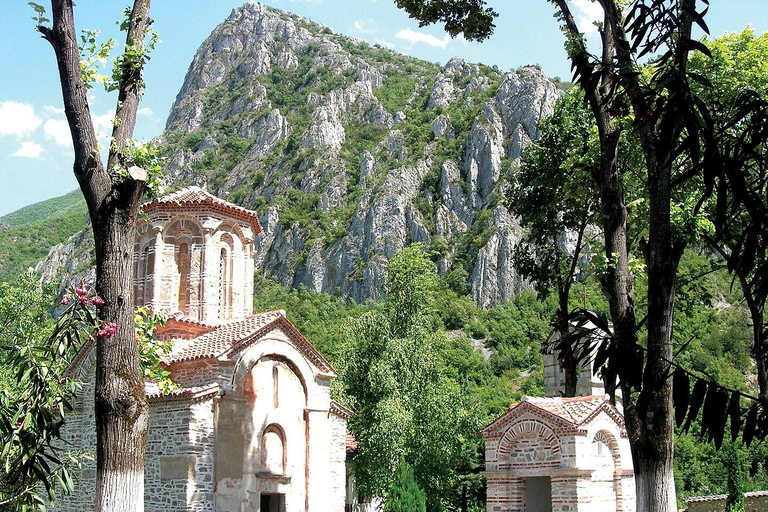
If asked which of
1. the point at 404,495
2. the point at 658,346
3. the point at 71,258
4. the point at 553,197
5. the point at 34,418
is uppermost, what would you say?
the point at 71,258

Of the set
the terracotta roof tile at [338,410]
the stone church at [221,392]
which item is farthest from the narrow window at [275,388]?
the terracotta roof tile at [338,410]

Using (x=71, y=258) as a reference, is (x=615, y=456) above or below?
below

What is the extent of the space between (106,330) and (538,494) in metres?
11.3

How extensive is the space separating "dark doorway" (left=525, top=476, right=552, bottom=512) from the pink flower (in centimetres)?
1077

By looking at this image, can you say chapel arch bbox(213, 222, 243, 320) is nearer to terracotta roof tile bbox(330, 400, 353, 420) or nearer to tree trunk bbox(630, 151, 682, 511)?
terracotta roof tile bbox(330, 400, 353, 420)

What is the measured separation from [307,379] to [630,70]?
12559mm

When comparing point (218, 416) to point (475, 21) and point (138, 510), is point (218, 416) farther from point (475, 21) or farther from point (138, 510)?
point (475, 21)

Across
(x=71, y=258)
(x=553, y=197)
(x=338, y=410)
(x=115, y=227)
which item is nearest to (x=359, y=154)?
(x=71, y=258)

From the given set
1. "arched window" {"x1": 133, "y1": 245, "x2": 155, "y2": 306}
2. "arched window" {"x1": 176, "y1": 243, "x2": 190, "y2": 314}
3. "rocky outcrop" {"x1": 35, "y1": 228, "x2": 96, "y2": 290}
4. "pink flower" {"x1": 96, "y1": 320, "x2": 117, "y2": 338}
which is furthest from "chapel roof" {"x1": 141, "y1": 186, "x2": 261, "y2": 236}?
"rocky outcrop" {"x1": 35, "y1": 228, "x2": 96, "y2": 290}

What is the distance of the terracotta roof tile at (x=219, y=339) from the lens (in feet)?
47.4

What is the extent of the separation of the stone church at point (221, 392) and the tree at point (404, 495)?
2259 mm

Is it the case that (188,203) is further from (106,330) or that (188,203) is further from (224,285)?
(106,330)

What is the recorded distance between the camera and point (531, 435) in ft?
46.5

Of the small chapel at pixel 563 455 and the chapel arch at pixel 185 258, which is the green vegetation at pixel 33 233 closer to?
the chapel arch at pixel 185 258
